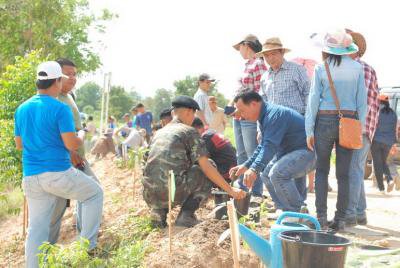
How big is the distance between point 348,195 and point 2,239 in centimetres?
482

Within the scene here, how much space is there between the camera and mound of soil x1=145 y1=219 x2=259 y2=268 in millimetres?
4621

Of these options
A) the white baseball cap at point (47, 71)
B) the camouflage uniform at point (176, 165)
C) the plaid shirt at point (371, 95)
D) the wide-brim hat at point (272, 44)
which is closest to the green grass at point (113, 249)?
the camouflage uniform at point (176, 165)

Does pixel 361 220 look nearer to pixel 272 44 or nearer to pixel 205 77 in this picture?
pixel 272 44

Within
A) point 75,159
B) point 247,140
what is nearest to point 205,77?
point 247,140

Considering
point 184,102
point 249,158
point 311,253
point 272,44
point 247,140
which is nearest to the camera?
point 311,253

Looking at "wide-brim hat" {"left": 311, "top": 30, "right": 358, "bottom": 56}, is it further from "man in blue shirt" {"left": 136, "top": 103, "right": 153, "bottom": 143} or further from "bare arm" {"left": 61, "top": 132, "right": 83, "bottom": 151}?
"man in blue shirt" {"left": 136, "top": 103, "right": 153, "bottom": 143}

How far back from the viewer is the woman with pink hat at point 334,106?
17.9 ft

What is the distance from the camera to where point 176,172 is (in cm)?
558

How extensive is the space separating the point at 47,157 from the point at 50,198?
0.42 m

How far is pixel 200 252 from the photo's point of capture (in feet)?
15.4

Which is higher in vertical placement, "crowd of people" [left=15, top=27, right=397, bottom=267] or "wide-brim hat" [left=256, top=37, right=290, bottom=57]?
"wide-brim hat" [left=256, top=37, right=290, bottom=57]

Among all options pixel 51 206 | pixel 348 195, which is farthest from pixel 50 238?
pixel 348 195

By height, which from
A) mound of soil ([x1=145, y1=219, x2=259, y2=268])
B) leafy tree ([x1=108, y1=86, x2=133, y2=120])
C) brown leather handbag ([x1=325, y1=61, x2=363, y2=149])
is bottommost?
leafy tree ([x1=108, y1=86, x2=133, y2=120])

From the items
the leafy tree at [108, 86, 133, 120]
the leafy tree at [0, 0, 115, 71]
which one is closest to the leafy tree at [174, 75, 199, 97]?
the leafy tree at [108, 86, 133, 120]
